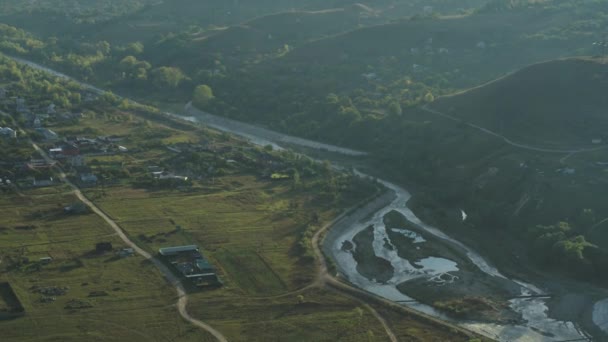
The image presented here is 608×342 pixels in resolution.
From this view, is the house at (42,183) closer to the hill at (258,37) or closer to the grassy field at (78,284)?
the grassy field at (78,284)

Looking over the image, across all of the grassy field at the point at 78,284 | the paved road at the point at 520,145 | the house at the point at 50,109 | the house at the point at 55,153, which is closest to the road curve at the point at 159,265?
the grassy field at the point at 78,284

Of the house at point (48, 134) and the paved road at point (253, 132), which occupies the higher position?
the house at point (48, 134)

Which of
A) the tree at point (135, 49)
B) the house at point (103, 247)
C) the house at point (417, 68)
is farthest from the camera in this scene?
the tree at point (135, 49)

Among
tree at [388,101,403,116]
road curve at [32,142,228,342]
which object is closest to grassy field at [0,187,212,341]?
road curve at [32,142,228,342]

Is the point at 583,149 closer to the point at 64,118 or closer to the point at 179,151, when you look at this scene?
the point at 179,151

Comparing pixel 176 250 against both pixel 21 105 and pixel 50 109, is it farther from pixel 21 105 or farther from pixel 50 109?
pixel 21 105

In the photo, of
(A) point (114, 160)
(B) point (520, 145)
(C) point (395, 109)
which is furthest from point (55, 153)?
(B) point (520, 145)
